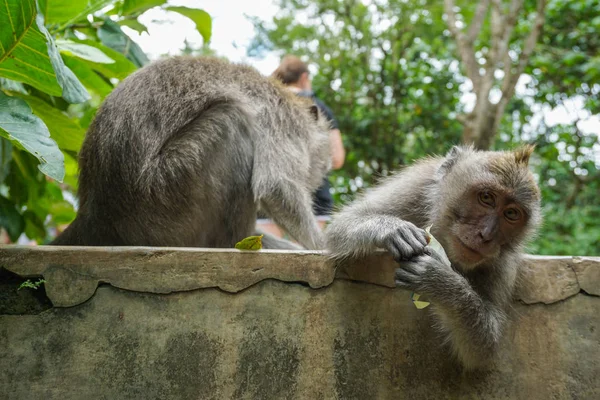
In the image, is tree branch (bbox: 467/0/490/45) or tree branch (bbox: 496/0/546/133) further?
tree branch (bbox: 467/0/490/45)

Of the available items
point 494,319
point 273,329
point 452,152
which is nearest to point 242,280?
point 273,329

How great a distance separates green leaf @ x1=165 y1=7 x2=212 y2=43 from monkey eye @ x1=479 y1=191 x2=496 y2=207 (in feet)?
7.54

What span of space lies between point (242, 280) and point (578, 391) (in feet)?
5.83

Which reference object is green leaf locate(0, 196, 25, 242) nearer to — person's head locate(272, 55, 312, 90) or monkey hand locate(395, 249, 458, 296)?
monkey hand locate(395, 249, 458, 296)

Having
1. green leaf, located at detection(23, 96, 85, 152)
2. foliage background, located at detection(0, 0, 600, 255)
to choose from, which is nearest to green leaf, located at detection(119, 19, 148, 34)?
green leaf, located at detection(23, 96, 85, 152)

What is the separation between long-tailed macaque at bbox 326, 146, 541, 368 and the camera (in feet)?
9.44

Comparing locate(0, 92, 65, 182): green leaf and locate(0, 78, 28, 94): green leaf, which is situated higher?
locate(0, 92, 65, 182): green leaf

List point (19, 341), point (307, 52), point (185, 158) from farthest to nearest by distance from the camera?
point (307, 52), point (185, 158), point (19, 341)

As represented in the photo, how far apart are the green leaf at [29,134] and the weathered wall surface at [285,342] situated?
21.7 inches

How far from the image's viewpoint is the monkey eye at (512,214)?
3145 millimetres

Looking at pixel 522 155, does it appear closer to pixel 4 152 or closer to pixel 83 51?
pixel 83 51

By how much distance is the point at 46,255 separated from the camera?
9.27 ft

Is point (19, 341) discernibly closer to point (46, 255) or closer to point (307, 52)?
point (46, 255)

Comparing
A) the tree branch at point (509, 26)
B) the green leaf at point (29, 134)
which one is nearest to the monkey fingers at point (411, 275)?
the green leaf at point (29, 134)
